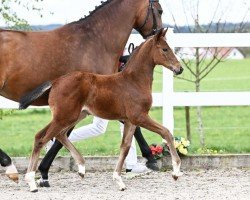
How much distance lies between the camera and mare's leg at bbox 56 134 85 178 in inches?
362

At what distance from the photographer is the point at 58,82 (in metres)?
8.96

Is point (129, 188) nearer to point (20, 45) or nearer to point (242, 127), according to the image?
point (20, 45)

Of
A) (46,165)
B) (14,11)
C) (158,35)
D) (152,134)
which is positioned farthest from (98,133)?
(152,134)

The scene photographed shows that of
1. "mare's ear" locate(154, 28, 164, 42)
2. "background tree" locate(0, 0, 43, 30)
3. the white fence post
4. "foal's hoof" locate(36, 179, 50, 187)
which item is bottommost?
"foal's hoof" locate(36, 179, 50, 187)

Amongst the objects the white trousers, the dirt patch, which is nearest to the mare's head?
the white trousers

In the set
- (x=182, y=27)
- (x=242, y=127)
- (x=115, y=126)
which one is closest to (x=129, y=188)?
(x=182, y=27)

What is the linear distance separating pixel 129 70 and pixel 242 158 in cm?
252

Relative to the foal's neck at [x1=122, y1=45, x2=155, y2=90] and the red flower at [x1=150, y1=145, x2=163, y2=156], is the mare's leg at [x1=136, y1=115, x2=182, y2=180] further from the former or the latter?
the red flower at [x1=150, y1=145, x2=163, y2=156]

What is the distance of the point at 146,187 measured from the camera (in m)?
9.44

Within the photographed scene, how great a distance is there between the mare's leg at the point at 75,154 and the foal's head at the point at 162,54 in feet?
4.07

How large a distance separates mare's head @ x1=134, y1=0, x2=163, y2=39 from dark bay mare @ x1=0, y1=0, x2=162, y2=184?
0.01m

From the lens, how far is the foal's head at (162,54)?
29.7ft

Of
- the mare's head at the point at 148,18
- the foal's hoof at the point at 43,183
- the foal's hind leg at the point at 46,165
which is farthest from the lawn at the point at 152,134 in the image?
the mare's head at the point at 148,18

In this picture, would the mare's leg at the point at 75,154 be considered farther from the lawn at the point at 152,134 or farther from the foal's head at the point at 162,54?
the lawn at the point at 152,134
